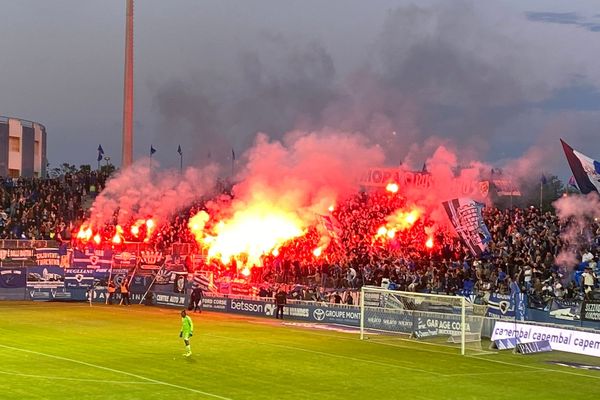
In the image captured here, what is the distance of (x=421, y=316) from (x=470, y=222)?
18.0ft

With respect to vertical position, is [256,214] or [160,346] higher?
[256,214]

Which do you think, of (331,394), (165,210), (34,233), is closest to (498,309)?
(331,394)

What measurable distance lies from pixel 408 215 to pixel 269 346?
58.7 ft

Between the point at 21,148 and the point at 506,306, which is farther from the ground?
the point at 21,148

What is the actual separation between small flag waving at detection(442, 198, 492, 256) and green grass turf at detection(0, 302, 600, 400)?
22.8 feet

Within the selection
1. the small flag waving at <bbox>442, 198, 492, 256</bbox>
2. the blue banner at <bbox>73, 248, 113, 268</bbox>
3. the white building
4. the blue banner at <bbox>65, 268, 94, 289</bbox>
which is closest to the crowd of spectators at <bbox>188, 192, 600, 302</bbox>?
the small flag waving at <bbox>442, 198, 492, 256</bbox>

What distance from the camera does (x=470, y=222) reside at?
40.3 metres

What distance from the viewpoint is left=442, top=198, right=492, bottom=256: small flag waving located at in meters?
40.2

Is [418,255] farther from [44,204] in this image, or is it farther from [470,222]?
[44,204]

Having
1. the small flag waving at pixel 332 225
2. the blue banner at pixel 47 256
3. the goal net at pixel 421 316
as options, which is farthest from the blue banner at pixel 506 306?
the blue banner at pixel 47 256

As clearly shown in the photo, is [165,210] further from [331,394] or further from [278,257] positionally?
[331,394]

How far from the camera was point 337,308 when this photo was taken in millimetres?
43438

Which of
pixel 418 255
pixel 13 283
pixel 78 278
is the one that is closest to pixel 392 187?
pixel 418 255

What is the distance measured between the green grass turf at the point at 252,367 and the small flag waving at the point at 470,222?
6.95 meters
